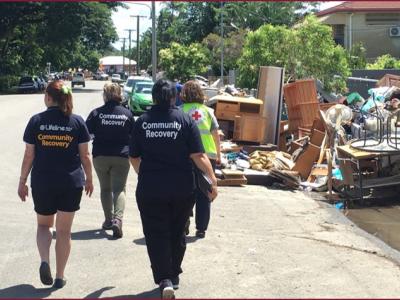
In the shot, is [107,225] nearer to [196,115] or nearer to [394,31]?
[196,115]

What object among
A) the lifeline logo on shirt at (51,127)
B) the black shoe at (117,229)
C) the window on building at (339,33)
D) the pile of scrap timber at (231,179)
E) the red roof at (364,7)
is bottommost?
the pile of scrap timber at (231,179)

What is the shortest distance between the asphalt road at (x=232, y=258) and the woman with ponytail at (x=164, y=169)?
0.49m

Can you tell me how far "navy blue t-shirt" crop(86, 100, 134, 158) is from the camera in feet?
24.7

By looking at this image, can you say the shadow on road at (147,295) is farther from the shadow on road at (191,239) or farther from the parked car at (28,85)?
the parked car at (28,85)

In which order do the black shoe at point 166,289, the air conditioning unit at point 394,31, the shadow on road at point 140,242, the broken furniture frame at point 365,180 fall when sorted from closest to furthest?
the black shoe at point 166,289 < the shadow on road at point 140,242 < the broken furniture frame at point 365,180 < the air conditioning unit at point 394,31

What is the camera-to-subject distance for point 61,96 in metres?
5.59

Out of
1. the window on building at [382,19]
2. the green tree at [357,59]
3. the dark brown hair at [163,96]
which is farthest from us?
the window on building at [382,19]

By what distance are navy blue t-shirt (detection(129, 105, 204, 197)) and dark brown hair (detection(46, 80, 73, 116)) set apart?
69cm

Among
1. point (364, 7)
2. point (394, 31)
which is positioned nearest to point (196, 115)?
point (394, 31)

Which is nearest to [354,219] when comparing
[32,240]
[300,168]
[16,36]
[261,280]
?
[300,168]

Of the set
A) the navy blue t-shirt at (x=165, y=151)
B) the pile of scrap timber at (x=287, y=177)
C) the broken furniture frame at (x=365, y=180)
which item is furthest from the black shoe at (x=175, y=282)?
the pile of scrap timber at (x=287, y=177)

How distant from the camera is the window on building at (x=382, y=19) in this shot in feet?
174

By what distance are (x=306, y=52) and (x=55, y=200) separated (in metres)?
17.4

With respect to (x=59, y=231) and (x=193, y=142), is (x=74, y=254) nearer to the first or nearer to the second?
→ (x=59, y=231)
